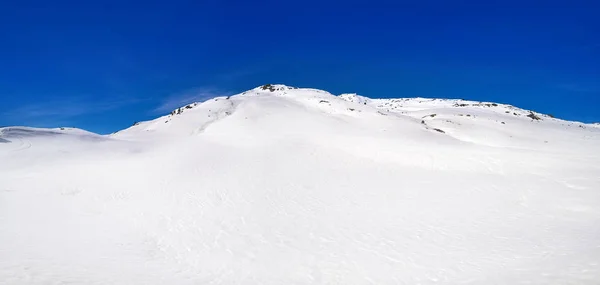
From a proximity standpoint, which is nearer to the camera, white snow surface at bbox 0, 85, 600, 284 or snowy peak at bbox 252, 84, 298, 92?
white snow surface at bbox 0, 85, 600, 284

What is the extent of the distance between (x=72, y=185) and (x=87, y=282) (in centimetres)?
1109

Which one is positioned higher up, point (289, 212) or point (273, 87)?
point (273, 87)

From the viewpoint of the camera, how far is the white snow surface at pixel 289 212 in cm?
849

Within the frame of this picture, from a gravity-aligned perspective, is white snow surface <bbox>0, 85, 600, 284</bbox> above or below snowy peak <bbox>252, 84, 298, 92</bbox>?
below

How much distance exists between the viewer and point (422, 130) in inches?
1356

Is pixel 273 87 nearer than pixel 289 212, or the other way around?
pixel 289 212

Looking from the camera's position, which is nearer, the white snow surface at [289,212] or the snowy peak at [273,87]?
the white snow surface at [289,212]

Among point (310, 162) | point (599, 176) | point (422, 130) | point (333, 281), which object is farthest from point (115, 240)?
point (422, 130)

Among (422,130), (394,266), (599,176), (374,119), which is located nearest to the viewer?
(394,266)

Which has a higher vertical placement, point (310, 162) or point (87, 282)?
point (310, 162)

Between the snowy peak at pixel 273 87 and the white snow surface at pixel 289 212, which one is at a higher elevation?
the snowy peak at pixel 273 87

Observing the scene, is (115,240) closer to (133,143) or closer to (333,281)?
(333,281)

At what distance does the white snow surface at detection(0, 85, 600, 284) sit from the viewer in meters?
8.49

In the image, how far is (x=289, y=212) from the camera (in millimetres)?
13945
